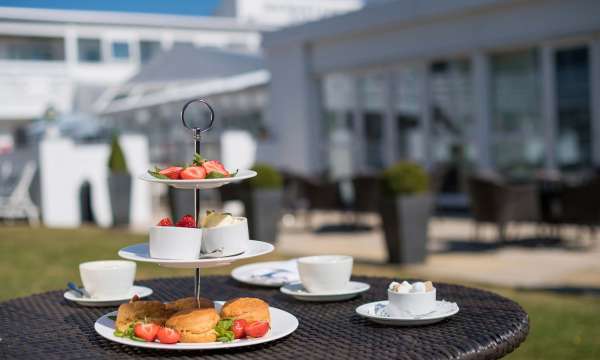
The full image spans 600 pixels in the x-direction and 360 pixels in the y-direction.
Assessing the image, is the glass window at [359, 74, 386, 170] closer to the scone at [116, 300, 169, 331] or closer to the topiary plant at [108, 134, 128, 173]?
the topiary plant at [108, 134, 128, 173]

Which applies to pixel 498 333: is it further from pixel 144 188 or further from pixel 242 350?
pixel 144 188

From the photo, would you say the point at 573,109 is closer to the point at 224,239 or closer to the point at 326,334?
the point at 326,334

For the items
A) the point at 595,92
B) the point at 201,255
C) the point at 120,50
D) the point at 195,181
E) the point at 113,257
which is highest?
the point at 120,50

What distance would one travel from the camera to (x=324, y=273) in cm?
239

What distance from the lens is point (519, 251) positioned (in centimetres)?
869

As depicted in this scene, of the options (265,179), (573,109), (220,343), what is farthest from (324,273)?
(573,109)

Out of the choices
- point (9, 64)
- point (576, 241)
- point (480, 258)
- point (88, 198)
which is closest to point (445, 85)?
point (576, 241)

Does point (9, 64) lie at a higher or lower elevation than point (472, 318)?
higher

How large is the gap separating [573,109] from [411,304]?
9.77 meters

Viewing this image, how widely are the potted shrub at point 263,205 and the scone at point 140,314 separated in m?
7.28

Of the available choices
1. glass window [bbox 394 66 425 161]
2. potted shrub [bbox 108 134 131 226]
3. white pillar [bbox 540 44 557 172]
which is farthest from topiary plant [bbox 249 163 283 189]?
glass window [bbox 394 66 425 161]

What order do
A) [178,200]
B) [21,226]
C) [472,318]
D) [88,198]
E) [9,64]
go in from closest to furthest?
[472,318], [178,200], [21,226], [88,198], [9,64]

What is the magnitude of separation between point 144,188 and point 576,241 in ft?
23.9

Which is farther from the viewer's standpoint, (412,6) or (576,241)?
(412,6)
